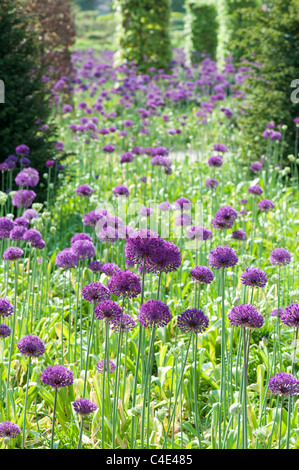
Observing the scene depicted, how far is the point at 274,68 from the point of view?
6.57 m

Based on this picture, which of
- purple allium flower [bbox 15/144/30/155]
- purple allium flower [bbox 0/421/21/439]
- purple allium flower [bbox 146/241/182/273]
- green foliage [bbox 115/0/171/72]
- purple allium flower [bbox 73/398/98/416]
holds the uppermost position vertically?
green foliage [bbox 115/0/171/72]

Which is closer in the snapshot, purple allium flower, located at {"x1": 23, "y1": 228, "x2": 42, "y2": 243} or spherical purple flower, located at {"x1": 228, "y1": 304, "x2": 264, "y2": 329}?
spherical purple flower, located at {"x1": 228, "y1": 304, "x2": 264, "y2": 329}

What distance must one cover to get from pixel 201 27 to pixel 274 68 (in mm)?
11784

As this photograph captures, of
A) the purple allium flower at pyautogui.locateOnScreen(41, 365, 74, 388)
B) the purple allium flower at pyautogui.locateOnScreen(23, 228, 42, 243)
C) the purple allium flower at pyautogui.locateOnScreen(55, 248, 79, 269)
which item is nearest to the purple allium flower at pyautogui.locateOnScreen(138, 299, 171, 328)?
the purple allium flower at pyautogui.locateOnScreen(41, 365, 74, 388)

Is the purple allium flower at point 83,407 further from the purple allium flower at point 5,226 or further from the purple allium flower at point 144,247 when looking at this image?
the purple allium flower at point 5,226

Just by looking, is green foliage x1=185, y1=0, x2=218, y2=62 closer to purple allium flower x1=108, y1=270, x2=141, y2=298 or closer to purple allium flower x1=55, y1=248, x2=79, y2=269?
purple allium flower x1=55, y1=248, x2=79, y2=269

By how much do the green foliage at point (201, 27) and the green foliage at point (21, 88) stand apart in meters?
12.3

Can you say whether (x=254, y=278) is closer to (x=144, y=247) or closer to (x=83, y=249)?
(x=144, y=247)

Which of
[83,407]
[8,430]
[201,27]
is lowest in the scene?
[8,430]

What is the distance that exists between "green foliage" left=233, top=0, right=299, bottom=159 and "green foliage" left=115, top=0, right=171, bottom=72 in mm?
6275

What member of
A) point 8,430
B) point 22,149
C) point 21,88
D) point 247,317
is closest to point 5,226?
point 8,430

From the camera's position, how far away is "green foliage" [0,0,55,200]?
5.26 metres

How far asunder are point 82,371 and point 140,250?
1.18 m
